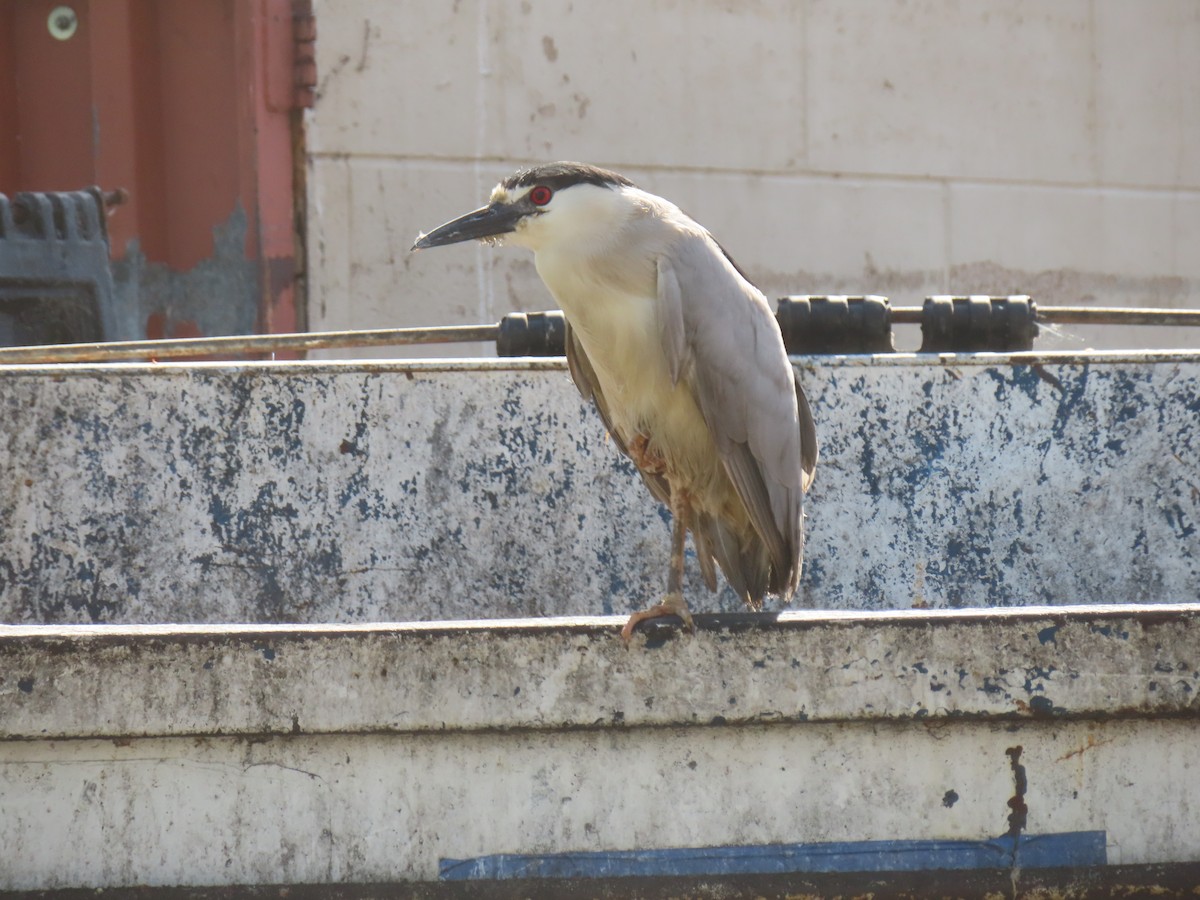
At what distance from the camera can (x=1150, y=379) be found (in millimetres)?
3088

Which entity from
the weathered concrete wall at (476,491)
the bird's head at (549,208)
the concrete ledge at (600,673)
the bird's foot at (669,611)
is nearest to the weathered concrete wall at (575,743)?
the concrete ledge at (600,673)

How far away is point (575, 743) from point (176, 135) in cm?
389

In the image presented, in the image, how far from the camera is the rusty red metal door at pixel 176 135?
4.85 metres

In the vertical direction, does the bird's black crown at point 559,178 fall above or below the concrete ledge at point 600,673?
above

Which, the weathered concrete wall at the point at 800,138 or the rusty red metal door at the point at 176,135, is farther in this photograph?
the weathered concrete wall at the point at 800,138

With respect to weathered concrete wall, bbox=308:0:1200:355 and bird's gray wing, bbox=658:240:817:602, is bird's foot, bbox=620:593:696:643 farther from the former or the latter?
weathered concrete wall, bbox=308:0:1200:355

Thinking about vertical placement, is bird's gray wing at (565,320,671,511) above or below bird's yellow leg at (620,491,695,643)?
above

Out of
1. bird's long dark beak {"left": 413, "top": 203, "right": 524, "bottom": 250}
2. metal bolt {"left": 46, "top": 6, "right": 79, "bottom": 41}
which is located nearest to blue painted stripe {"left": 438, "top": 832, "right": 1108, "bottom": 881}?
bird's long dark beak {"left": 413, "top": 203, "right": 524, "bottom": 250}

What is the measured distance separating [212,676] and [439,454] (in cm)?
156

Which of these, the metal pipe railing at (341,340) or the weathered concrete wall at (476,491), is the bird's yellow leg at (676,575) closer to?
the weathered concrete wall at (476,491)

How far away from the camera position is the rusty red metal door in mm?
4852

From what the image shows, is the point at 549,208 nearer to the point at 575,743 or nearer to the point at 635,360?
the point at 635,360

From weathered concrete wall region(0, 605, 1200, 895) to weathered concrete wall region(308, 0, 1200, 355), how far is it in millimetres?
3587

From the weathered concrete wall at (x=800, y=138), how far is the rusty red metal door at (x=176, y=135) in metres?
0.18
